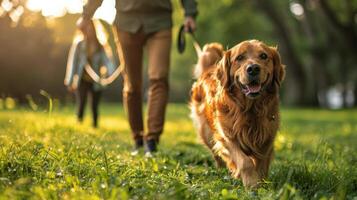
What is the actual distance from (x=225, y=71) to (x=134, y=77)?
1899 mm

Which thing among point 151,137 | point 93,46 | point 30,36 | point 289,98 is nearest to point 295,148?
point 151,137

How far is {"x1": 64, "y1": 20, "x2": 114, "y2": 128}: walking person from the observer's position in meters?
11.0

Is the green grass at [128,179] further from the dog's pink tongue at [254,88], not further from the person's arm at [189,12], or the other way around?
the person's arm at [189,12]

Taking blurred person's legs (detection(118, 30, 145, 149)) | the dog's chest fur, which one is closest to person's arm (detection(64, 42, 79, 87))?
blurred person's legs (detection(118, 30, 145, 149))

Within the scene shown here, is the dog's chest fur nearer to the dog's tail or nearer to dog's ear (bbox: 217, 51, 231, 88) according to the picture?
dog's ear (bbox: 217, 51, 231, 88)

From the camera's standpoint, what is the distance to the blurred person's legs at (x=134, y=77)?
6457 mm

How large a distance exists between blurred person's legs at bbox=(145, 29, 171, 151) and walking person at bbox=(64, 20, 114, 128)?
187 inches

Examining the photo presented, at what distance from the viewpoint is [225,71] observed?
4969 millimetres

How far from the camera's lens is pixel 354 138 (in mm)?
11156

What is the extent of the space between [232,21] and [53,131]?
23829mm

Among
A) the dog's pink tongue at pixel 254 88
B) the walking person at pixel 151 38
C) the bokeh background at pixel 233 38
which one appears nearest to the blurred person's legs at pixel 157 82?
the walking person at pixel 151 38

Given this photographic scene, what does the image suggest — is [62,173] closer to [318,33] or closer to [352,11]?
[352,11]

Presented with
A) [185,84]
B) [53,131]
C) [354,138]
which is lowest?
[185,84]

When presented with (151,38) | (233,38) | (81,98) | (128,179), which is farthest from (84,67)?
(233,38)
